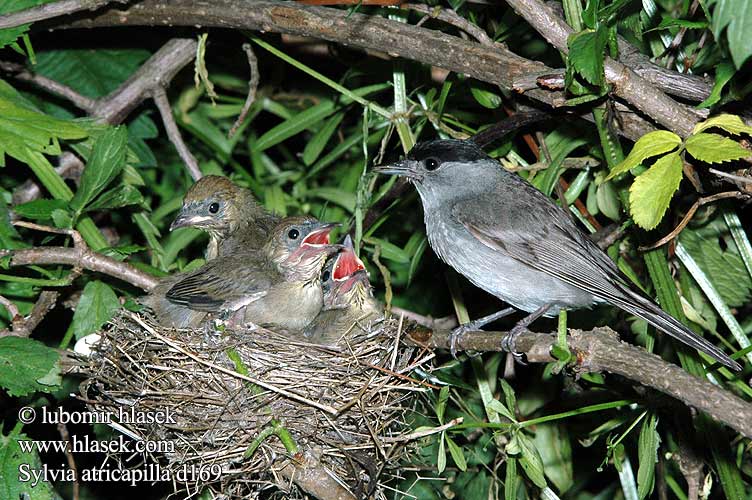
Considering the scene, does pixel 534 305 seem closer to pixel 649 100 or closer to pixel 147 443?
pixel 649 100

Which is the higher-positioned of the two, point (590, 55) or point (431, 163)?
point (590, 55)

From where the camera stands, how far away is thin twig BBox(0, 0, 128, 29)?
3.61 metres

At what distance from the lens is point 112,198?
3822 mm

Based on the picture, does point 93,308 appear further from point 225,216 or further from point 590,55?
point 590,55

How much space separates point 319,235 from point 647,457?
6.14 ft

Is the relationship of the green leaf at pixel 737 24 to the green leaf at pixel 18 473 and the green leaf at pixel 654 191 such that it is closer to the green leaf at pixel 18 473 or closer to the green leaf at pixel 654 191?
the green leaf at pixel 654 191

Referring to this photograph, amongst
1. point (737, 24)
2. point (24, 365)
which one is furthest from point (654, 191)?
point (24, 365)

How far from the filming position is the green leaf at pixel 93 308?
3.76 metres

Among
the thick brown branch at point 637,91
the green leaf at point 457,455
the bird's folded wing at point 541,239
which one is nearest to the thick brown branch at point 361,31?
the thick brown branch at point 637,91

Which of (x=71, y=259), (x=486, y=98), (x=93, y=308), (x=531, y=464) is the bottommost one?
(x=531, y=464)

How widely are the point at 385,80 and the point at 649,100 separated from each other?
1721 millimetres

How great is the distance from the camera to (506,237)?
357 centimetres

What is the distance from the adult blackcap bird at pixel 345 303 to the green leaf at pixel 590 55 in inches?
64.1

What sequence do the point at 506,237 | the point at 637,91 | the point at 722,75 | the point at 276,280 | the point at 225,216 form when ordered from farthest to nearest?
1. the point at 225,216
2. the point at 276,280
3. the point at 506,237
4. the point at 637,91
5. the point at 722,75
